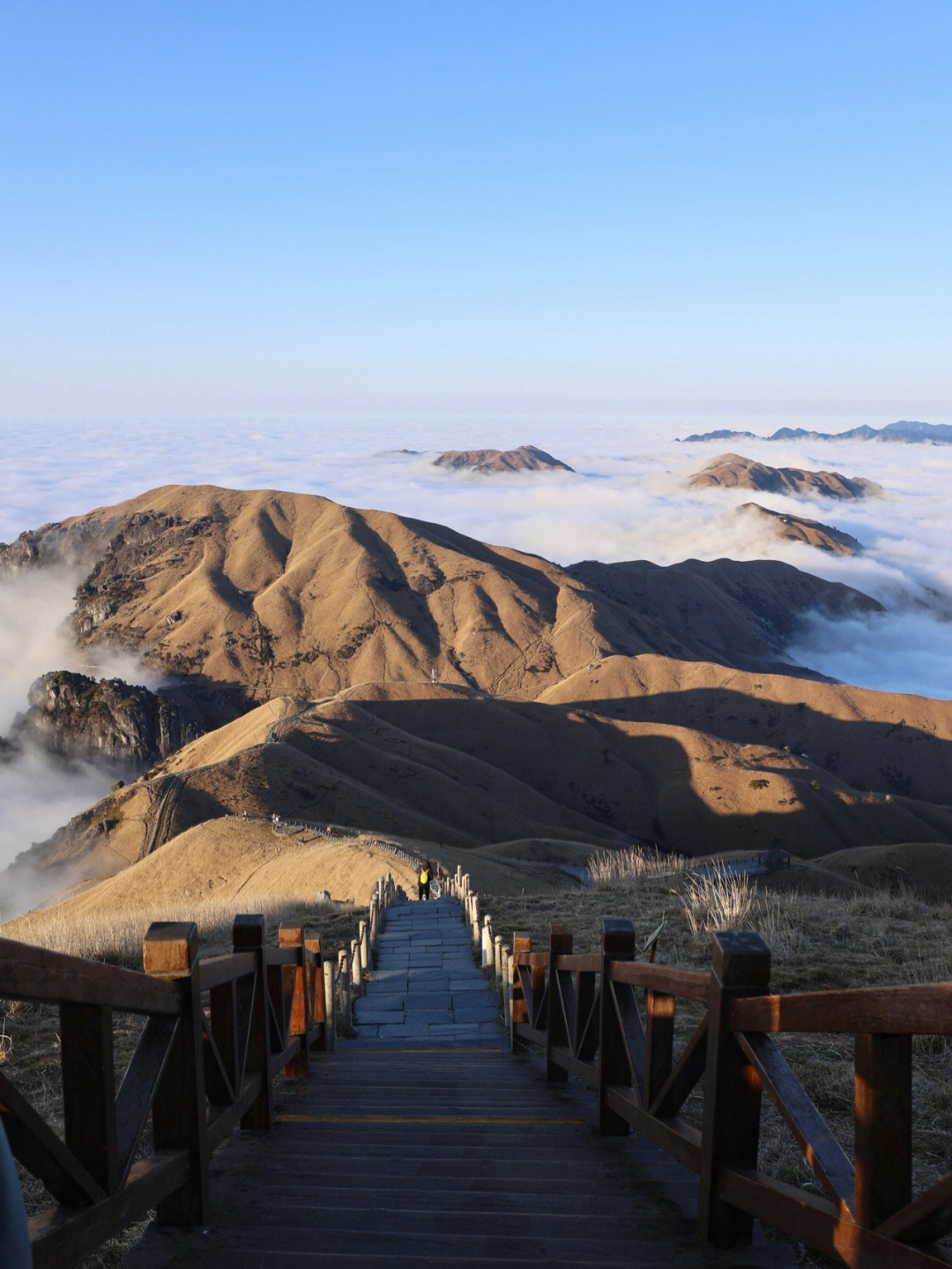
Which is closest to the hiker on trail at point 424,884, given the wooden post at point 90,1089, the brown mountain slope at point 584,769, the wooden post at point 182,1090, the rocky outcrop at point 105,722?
the wooden post at point 182,1090

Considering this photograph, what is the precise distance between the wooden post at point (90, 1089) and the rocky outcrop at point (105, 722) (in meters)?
81.2

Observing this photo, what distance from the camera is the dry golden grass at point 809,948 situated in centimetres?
518

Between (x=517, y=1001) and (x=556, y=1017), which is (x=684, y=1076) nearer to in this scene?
(x=556, y=1017)

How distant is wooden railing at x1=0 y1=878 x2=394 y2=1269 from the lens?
2.82 metres

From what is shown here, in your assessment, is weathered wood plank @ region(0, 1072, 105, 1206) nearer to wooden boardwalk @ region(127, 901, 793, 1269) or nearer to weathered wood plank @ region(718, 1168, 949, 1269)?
wooden boardwalk @ region(127, 901, 793, 1269)

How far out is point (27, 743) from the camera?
87.4 metres

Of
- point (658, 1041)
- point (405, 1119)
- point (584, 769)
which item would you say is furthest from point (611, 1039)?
point (584, 769)

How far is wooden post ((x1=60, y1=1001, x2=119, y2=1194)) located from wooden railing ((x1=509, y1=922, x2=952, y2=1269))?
193 centimetres

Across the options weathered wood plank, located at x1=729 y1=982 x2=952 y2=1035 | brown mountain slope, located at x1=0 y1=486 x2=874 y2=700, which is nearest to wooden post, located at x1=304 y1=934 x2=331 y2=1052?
weathered wood plank, located at x1=729 y1=982 x2=952 y2=1035

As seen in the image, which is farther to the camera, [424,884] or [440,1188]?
[424,884]

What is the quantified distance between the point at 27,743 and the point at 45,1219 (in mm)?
91664

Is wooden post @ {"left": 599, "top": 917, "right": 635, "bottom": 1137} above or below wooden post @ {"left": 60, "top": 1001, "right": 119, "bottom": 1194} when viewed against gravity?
below

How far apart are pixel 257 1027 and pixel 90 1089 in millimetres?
2392

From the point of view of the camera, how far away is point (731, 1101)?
143 inches
